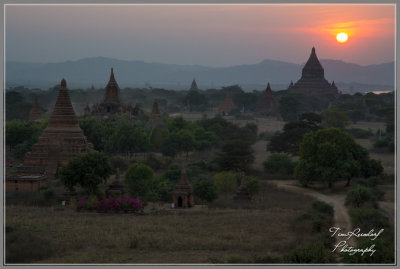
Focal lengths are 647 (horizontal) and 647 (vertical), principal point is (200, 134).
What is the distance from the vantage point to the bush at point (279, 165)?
1549 inches

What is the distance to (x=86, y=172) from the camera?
29.1 m

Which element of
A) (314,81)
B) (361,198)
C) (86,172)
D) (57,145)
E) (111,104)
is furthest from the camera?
(314,81)

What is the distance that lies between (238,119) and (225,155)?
4779cm

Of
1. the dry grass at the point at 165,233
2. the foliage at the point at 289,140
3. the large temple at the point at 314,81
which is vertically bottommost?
the dry grass at the point at 165,233

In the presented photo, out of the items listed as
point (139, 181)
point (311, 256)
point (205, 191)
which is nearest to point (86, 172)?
point (139, 181)

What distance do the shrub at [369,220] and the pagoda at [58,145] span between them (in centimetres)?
1671

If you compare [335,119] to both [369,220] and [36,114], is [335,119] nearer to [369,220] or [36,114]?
[36,114]

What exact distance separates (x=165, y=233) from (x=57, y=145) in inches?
530

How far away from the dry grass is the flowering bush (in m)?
0.74

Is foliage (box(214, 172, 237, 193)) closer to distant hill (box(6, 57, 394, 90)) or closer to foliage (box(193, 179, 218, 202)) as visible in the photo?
foliage (box(193, 179, 218, 202))

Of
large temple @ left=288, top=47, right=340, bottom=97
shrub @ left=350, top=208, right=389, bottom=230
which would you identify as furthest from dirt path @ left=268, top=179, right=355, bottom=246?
large temple @ left=288, top=47, right=340, bottom=97

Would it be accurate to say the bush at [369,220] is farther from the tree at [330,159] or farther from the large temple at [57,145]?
the large temple at [57,145]

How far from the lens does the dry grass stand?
2036 cm

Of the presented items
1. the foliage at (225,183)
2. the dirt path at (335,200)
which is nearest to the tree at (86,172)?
the foliage at (225,183)
